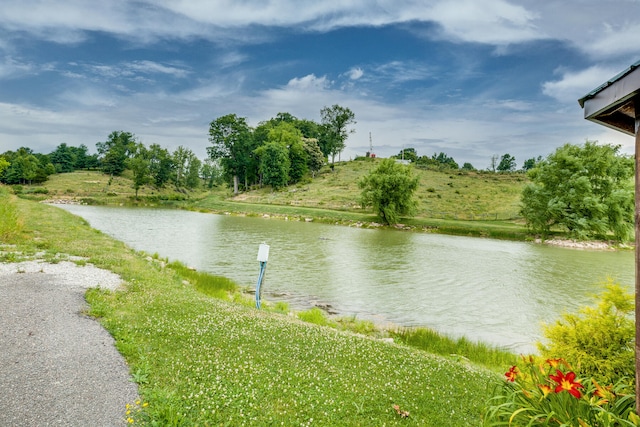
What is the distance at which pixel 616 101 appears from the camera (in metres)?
4.30

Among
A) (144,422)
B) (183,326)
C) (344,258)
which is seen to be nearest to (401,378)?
(144,422)

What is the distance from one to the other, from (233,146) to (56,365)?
10906 centimetres

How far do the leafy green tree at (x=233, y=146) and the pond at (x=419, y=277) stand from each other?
242 ft

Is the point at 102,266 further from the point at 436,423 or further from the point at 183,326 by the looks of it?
the point at 436,423

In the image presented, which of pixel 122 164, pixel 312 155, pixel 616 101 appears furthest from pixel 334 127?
pixel 616 101

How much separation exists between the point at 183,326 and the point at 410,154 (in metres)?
158

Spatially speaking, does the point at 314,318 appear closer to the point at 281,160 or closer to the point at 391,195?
the point at 391,195

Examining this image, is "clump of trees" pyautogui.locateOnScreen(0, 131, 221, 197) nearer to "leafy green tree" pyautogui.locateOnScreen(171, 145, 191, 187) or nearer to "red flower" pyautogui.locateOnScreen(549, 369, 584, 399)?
"leafy green tree" pyautogui.locateOnScreen(171, 145, 191, 187)

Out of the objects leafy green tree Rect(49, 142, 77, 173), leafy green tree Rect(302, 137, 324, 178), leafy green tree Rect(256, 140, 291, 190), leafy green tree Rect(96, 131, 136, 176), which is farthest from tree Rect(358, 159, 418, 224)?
leafy green tree Rect(49, 142, 77, 173)

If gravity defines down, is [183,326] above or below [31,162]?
below

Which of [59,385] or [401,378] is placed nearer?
[59,385]

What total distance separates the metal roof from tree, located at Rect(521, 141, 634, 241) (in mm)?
50734

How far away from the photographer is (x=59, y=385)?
5730 millimetres

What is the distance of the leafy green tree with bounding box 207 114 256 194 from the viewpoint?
4323 inches
